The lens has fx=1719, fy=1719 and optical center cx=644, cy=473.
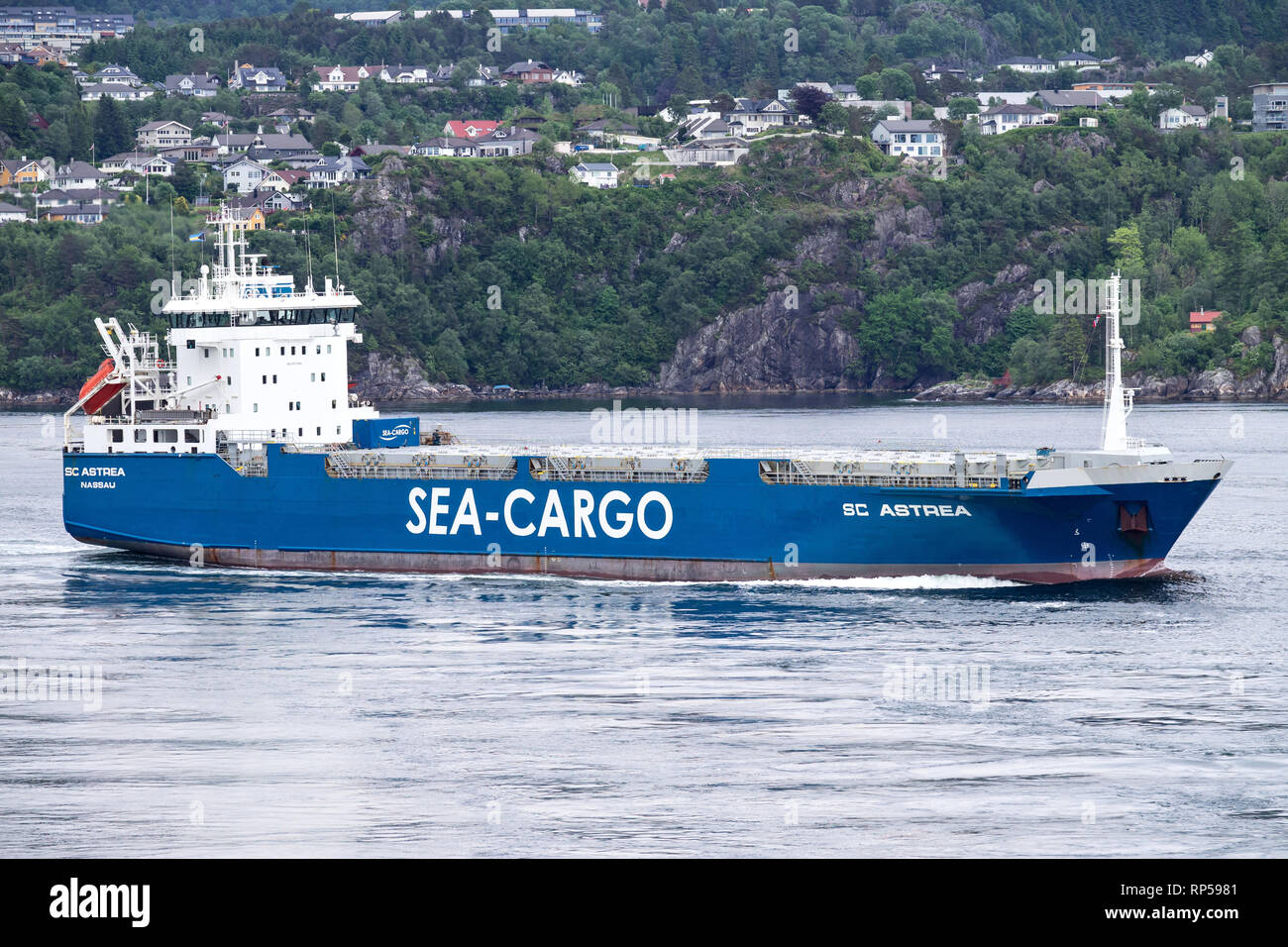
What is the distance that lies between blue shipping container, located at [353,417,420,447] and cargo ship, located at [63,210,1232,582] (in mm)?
106

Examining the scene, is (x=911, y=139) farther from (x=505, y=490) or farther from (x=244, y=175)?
(x=505, y=490)

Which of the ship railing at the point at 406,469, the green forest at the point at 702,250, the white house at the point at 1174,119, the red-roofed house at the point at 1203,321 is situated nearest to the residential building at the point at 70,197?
the green forest at the point at 702,250

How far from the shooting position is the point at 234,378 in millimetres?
58094

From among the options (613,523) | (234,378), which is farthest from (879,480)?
(234,378)

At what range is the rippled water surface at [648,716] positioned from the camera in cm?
2888

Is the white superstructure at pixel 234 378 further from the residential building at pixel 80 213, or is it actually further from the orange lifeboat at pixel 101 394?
the residential building at pixel 80 213

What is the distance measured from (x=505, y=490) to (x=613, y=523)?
3590 mm

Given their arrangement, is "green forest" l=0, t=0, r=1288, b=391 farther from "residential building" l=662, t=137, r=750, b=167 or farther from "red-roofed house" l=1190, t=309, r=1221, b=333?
"residential building" l=662, t=137, r=750, b=167

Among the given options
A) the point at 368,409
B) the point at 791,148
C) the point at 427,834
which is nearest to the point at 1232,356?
the point at 791,148

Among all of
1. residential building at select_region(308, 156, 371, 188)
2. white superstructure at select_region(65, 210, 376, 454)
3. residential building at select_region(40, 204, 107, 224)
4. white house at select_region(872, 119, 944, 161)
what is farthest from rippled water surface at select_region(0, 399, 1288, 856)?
white house at select_region(872, 119, 944, 161)

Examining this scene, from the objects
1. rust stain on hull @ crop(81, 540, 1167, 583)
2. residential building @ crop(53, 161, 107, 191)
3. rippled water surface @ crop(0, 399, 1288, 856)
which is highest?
residential building @ crop(53, 161, 107, 191)

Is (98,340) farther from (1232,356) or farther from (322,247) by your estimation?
(1232,356)

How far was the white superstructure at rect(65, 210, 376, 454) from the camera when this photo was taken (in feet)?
190

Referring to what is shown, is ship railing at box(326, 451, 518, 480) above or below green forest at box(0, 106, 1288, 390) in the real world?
below
